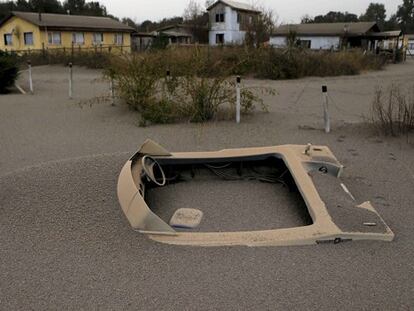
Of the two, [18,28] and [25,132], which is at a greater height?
[18,28]

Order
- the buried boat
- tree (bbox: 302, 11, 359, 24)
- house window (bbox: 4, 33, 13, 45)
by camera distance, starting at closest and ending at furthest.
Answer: the buried boat < house window (bbox: 4, 33, 13, 45) < tree (bbox: 302, 11, 359, 24)


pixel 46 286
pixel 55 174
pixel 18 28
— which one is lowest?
pixel 46 286

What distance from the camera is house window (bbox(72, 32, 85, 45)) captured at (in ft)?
143

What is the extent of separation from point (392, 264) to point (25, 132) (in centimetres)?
793

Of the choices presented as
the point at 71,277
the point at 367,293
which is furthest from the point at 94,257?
the point at 367,293

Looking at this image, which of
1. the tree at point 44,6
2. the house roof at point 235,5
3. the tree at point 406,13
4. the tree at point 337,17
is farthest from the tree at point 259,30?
the tree at point 406,13

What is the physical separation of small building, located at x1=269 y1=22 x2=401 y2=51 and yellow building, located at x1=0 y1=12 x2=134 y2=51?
56.2 feet

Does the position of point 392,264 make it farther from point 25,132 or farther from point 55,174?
point 25,132

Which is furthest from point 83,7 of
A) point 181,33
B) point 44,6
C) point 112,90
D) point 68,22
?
point 112,90

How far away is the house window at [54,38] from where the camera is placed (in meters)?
41.8

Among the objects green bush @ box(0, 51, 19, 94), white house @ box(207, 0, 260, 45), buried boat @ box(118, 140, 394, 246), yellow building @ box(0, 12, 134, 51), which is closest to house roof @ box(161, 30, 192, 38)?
white house @ box(207, 0, 260, 45)

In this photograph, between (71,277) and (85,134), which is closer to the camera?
(71,277)

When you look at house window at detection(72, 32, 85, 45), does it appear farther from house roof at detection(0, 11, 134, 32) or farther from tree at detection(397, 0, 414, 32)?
tree at detection(397, 0, 414, 32)

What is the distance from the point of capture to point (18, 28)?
4281 cm
